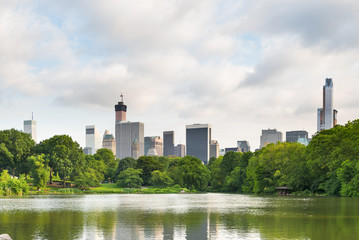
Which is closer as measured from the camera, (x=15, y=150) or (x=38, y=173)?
(x=38, y=173)

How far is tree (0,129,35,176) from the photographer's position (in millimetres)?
104750

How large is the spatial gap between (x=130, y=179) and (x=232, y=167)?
30903 mm

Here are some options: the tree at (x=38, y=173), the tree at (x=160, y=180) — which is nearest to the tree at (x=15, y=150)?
the tree at (x=38, y=173)

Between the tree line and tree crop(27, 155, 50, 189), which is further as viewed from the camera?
tree crop(27, 155, 50, 189)

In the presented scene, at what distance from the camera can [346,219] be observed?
28.9 metres

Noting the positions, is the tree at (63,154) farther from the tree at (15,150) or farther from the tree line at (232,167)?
the tree at (15,150)

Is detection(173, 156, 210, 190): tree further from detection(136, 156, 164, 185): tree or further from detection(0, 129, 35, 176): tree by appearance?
detection(0, 129, 35, 176): tree

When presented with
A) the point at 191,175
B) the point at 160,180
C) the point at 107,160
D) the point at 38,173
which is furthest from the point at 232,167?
the point at 38,173

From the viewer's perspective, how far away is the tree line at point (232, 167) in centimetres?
6681

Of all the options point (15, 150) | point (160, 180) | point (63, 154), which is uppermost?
point (15, 150)

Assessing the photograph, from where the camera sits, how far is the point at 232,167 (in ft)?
392

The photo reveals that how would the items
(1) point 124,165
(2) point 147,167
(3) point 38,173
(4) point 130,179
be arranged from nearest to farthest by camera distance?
1. (3) point 38,173
2. (4) point 130,179
3. (2) point 147,167
4. (1) point 124,165

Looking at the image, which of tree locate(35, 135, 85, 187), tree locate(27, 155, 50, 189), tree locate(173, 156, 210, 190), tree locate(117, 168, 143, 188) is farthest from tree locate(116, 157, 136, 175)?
tree locate(27, 155, 50, 189)

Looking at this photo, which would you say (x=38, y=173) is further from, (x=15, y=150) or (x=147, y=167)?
(x=147, y=167)
